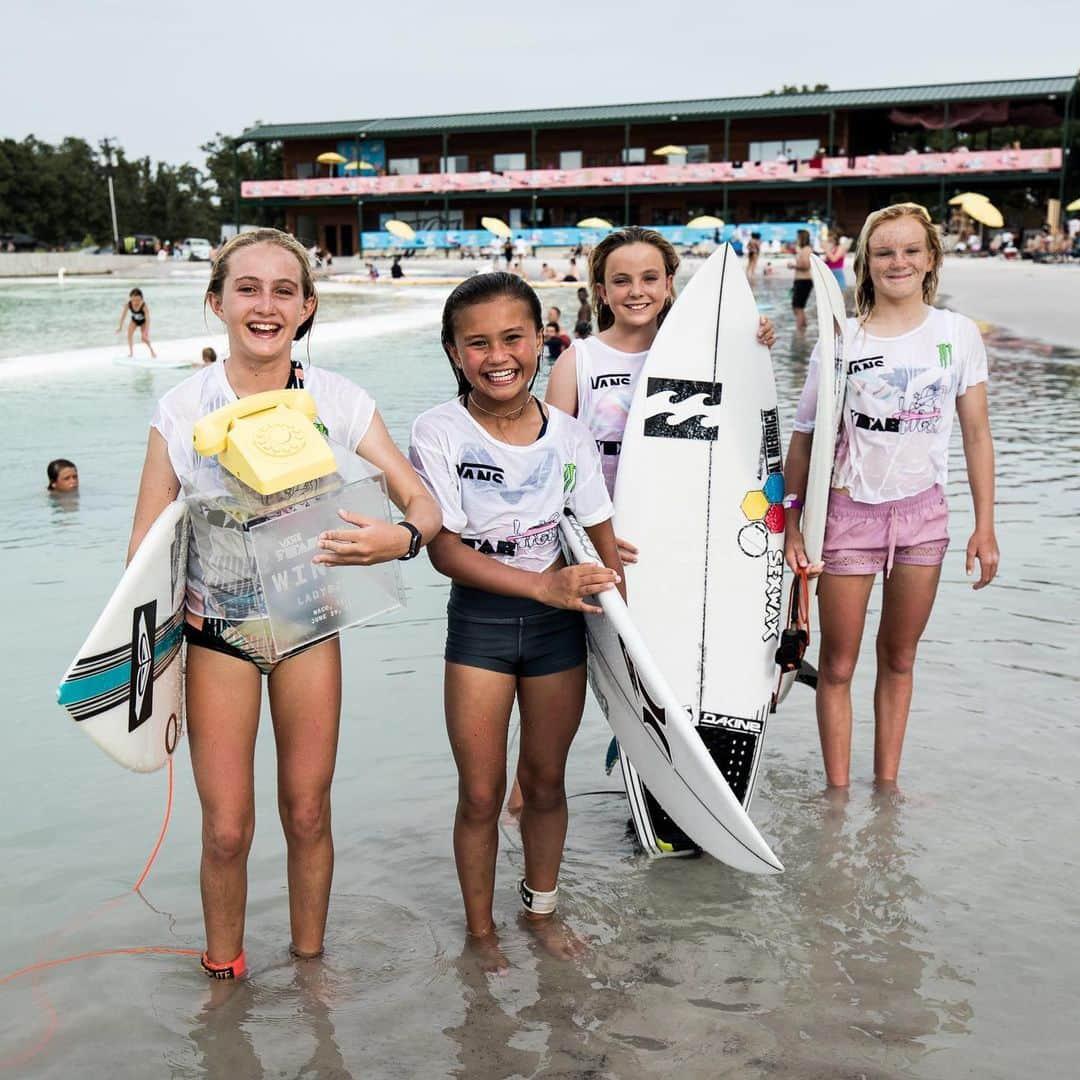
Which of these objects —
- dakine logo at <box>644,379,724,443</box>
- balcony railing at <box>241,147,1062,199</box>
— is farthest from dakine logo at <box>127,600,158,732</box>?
balcony railing at <box>241,147,1062,199</box>

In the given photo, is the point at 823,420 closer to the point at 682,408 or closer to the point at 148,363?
the point at 682,408

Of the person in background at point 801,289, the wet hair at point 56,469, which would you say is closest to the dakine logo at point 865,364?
the wet hair at point 56,469

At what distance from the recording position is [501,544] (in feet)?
9.73

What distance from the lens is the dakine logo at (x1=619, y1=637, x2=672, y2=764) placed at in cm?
300

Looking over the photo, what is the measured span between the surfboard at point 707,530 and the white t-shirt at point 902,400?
0.35 meters

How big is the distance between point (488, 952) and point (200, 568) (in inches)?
50.9

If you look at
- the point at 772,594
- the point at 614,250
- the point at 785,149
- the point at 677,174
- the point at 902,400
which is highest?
the point at 785,149

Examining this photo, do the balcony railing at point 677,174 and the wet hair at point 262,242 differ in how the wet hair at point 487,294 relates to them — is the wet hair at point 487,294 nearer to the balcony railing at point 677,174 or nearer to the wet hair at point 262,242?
the wet hair at point 262,242

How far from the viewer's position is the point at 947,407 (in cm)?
371

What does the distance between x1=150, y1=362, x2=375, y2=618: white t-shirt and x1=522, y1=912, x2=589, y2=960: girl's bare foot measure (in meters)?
1.28

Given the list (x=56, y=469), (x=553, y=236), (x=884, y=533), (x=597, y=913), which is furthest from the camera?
(x=553, y=236)

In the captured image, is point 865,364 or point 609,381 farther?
point 609,381

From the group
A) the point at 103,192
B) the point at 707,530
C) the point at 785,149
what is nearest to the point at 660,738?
the point at 707,530

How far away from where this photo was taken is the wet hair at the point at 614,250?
3703 millimetres
